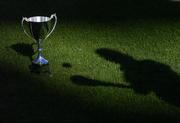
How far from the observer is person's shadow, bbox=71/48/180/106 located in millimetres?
3865

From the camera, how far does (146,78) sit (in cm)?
412

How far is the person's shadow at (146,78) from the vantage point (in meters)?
3.87

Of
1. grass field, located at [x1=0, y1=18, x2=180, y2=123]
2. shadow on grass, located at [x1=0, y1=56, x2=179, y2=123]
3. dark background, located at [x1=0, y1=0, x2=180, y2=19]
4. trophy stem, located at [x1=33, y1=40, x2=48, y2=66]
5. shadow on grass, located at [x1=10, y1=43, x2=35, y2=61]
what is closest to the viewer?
shadow on grass, located at [x1=0, y1=56, x2=179, y2=123]

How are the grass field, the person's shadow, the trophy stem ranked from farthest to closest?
the trophy stem → the person's shadow → the grass field

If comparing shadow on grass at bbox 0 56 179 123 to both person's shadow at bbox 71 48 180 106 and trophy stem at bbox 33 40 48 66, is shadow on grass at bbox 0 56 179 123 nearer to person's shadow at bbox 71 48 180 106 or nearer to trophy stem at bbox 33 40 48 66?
trophy stem at bbox 33 40 48 66

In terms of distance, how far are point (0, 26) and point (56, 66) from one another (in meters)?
1.24

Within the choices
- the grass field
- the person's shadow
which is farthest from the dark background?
the person's shadow

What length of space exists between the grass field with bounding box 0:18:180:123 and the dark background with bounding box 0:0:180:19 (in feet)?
0.81

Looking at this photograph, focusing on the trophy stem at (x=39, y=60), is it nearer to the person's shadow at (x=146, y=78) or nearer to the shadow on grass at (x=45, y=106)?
the shadow on grass at (x=45, y=106)

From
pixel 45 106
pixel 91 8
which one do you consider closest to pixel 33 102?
pixel 45 106

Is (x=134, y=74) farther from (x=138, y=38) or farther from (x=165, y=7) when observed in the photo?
(x=165, y=7)

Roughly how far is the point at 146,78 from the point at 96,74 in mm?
398

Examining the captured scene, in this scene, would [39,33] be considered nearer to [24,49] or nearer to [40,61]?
[40,61]

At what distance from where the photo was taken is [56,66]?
4363 mm
